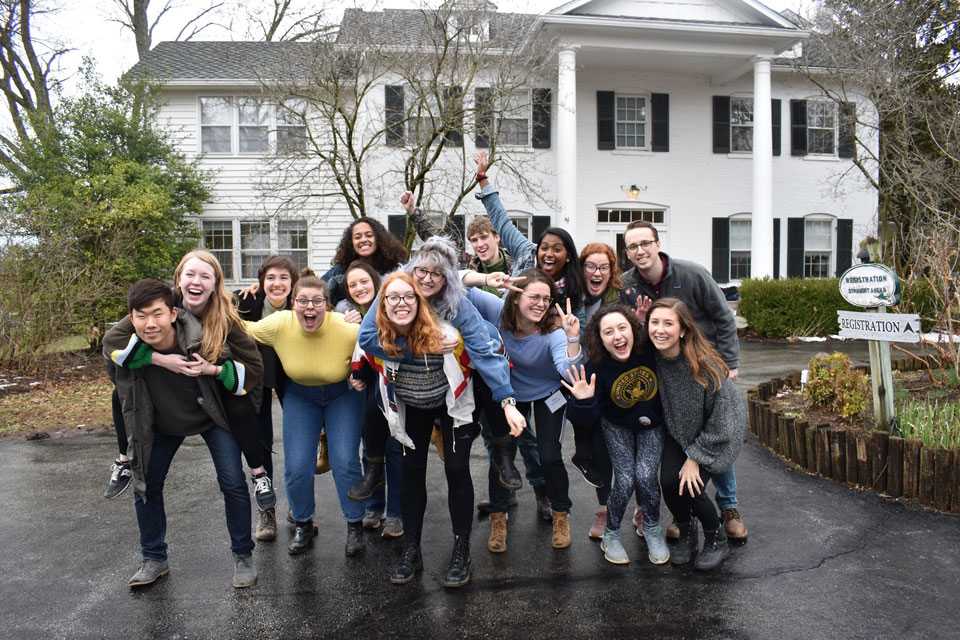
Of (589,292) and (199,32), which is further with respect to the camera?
(199,32)

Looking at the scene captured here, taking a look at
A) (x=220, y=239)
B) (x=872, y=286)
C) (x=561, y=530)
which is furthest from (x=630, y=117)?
(x=561, y=530)

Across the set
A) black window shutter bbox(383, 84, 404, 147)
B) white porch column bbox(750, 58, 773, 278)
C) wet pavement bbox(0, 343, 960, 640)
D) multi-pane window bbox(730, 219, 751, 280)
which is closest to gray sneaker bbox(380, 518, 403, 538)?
wet pavement bbox(0, 343, 960, 640)

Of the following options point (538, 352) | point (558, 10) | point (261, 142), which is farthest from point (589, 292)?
point (261, 142)

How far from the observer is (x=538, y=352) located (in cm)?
402

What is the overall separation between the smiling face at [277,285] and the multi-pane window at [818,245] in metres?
17.7

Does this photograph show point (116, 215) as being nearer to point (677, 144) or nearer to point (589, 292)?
point (589, 292)

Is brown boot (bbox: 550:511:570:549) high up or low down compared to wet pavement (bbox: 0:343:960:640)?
up

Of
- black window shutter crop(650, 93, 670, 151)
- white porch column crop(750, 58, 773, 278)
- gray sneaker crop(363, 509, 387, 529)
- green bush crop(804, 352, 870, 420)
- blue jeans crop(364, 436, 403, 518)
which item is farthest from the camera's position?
black window shutter crop(650, 93, 670, 151)

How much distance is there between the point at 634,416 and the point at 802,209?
56.6 feet

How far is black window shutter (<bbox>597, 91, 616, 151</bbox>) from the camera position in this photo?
1747 cm

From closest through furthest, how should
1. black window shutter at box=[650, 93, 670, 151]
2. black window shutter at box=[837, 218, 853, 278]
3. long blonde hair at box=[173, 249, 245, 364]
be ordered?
long blonde hair at box=[173, 249, 245, 364]
black window shutter at box=[650, 93, 670, 151]
black window shutter at box=[837, 218, 853, 278]

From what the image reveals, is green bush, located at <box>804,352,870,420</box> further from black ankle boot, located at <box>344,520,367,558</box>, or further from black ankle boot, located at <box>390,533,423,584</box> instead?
black ankle boot, located at <box>344,520,367,558</box>

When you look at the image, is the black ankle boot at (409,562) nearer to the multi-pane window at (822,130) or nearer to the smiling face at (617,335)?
the smiling face at (617,335)

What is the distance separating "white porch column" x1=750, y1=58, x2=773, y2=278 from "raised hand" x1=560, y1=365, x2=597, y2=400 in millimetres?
14299
